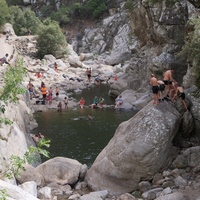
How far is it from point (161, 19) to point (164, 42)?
232 centimetres

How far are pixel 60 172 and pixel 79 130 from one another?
9.83 m

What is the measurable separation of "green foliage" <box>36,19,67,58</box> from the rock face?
3938 cm

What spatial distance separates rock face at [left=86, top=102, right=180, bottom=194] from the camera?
15430 mm

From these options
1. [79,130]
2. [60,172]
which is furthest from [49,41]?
[60,172]

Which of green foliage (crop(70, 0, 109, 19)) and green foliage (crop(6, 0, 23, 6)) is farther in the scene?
green foliage (crop(6, 0, 23, 6))

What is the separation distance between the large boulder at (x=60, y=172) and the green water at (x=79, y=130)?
10.9 feet

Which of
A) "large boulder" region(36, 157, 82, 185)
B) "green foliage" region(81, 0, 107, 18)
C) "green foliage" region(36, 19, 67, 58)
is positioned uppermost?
"green foliage" region(81, 0, 107, 18)

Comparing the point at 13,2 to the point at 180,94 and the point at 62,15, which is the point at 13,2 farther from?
the point at 180,94

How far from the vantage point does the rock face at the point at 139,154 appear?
50.6 feet

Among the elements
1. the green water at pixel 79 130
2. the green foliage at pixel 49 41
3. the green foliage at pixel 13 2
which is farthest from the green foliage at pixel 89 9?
the green water at pixel 79 130

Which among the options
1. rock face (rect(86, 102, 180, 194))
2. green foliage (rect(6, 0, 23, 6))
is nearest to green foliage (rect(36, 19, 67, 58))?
green foliage (rect(6, 0, 23, 6))

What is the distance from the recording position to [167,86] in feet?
58.1

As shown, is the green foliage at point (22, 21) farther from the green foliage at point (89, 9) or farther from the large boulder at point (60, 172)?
the large boulder at point (60, 172)

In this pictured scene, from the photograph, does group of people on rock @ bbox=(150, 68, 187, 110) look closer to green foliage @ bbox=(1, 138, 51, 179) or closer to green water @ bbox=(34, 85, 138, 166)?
green water @ bbox=(34, 85, 138, 166)
